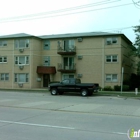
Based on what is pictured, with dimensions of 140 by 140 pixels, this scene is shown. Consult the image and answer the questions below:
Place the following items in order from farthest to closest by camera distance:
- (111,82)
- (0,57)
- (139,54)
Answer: (0,57) < (111,82) < (139,54)

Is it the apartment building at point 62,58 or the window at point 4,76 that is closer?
the apartment building at point 62,58

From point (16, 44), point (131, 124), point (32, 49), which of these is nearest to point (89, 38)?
point (32, 49)

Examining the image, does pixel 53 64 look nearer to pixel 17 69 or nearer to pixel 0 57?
pixel 17 69

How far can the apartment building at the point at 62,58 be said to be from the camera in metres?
36.8

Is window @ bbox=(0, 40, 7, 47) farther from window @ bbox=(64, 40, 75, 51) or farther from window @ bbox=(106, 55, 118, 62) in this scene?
window @ bbox=(106, 55, 118, 62)

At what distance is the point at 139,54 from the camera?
1340 inches

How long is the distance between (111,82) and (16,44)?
17437 mm

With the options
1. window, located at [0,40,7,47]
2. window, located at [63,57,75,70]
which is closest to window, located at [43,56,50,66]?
window, located at [63,57,75,70]

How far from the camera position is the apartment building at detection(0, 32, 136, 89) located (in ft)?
121

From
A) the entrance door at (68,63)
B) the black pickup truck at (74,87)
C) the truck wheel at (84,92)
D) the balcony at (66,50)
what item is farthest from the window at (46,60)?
the truck wheel at (84,92)

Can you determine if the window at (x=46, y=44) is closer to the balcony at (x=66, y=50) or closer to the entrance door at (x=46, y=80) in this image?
the balcony at (x=66, y=50)

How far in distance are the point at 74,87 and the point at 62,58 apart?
1464cm

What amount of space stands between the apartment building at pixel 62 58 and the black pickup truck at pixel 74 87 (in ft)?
37.7

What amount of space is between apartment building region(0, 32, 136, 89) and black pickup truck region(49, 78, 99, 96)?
37.7 ft
